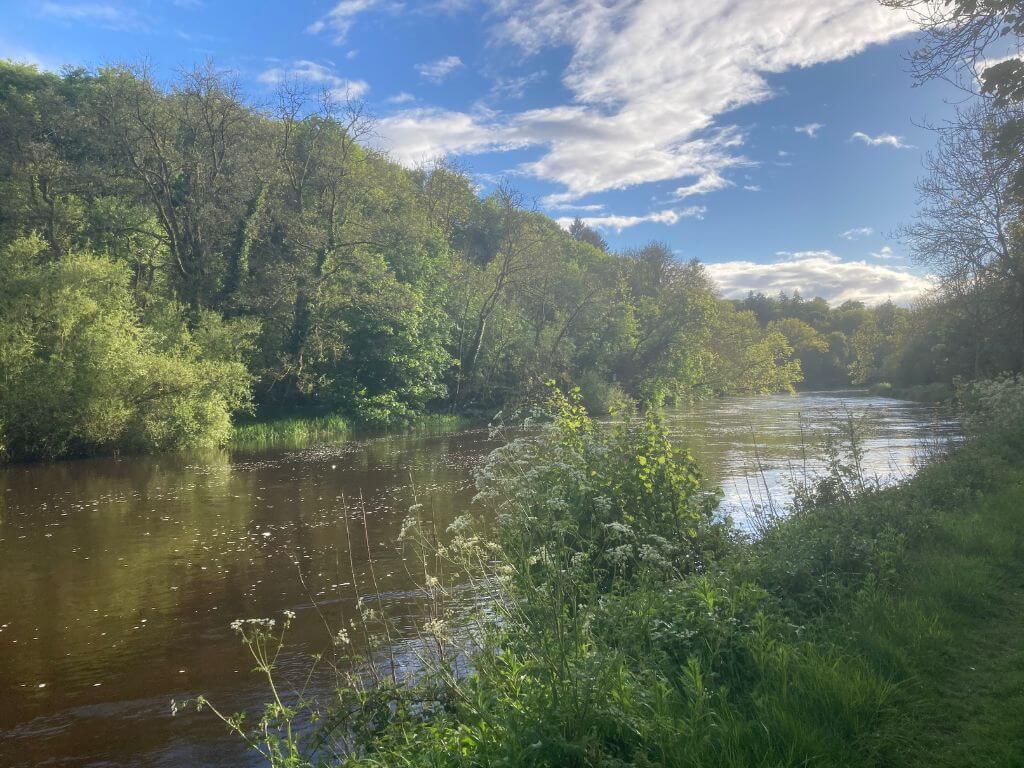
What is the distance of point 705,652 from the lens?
432 centimetres

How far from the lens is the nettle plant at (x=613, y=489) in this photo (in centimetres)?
628

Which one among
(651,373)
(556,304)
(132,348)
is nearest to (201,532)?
(132,348)

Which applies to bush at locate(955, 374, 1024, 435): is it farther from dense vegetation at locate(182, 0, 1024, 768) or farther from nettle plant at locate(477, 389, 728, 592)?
nettle plant at locate(477, 389, 728, 592)

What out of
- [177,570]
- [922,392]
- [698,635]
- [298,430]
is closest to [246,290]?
[298,430]

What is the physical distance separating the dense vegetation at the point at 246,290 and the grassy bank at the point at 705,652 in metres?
15.2

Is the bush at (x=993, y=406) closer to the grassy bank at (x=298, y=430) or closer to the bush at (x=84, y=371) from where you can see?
the grassy bank at (x=298, y=430)

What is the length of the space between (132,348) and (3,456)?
484cm

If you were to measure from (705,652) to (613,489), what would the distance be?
9.06 feet

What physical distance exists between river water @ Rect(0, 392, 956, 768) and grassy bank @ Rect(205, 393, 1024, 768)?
123cm

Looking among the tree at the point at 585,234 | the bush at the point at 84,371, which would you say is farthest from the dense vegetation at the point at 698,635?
the tree at the point at 585,234

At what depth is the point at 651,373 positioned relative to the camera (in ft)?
160

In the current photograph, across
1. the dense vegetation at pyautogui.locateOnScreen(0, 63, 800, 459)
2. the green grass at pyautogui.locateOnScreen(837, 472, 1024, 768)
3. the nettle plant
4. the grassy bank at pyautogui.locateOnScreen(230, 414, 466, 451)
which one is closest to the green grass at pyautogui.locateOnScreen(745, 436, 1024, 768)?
the green grass at pyautogui.locateOnScreen(837, 472, 1024, 768)

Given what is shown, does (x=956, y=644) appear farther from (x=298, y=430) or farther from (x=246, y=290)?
(x=246, y=290)

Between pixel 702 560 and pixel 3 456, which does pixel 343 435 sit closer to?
pixel 3 456
